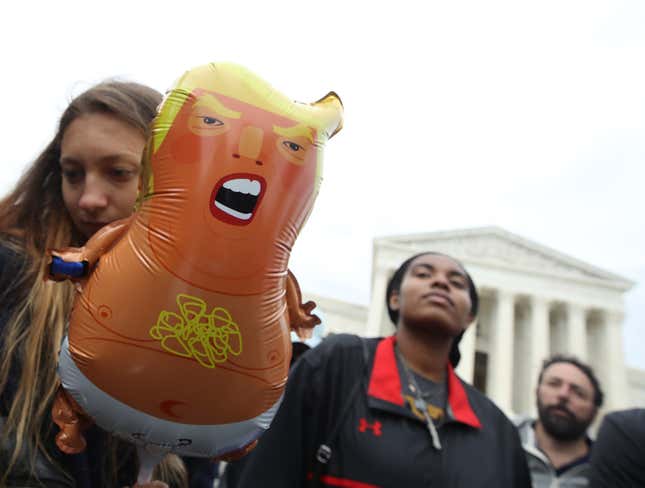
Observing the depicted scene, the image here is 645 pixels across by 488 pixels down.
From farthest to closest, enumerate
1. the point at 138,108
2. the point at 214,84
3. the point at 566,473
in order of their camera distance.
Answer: the point at 566,473
the point at 138,108
the point at 214,84

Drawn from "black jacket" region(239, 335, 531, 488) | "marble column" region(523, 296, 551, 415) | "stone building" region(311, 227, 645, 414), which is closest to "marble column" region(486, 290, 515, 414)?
"stone building" region(311, 227, 645, 414)

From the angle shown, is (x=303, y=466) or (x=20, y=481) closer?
(x=20, y=481)

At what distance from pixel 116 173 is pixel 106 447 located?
26.7 inches

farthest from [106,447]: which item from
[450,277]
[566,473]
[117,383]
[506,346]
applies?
[506,346]

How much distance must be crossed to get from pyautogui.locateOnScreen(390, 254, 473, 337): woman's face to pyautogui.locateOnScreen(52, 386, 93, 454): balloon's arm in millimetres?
1719

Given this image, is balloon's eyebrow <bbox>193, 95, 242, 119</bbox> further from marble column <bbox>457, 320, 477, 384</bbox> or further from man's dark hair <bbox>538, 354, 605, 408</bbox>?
marble column <bbox>457, 320, 477, 384</bbox>

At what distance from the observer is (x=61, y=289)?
1.48m

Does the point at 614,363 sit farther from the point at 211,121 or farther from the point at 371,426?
the point at 211,121

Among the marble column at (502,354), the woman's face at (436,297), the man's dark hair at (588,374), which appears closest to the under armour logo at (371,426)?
the woman's face at (436,297)

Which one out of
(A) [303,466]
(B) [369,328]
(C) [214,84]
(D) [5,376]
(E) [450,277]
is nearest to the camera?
(C) [214,84]

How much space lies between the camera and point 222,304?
3.69 feet

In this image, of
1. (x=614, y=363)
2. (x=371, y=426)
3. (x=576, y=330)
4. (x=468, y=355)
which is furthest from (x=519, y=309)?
(x=371, y=426)

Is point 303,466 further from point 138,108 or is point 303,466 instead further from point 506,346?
point 506,346

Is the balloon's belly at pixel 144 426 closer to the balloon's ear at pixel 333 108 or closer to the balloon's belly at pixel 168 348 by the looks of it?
the balloon's belly at pixel 168 348
